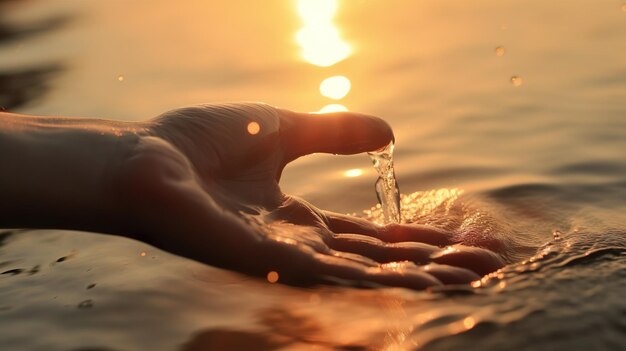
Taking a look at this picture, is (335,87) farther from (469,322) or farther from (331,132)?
(469,322)

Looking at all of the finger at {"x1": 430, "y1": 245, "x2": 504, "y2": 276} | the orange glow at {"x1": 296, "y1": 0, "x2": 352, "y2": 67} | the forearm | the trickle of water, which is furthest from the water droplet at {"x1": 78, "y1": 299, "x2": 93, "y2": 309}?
the orange glow at {"x1": 296, "y1": 0, "x2": 352, "y2": 67}

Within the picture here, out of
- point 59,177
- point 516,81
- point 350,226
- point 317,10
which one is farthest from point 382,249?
point 317,10

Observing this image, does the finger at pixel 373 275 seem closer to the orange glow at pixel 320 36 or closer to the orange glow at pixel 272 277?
the orange glow at pixel 272 277

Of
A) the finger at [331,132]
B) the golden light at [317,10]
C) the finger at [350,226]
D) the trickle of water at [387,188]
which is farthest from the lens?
the golden light at [317,10]

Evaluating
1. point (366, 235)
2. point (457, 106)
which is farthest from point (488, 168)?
point (366, 235)

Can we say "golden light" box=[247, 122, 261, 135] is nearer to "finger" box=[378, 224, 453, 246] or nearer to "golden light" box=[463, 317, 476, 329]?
"finger" box=[378, 224, 453, 246]

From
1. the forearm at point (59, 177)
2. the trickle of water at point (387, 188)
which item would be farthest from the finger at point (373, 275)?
the trickle of water at point (387, 188)
